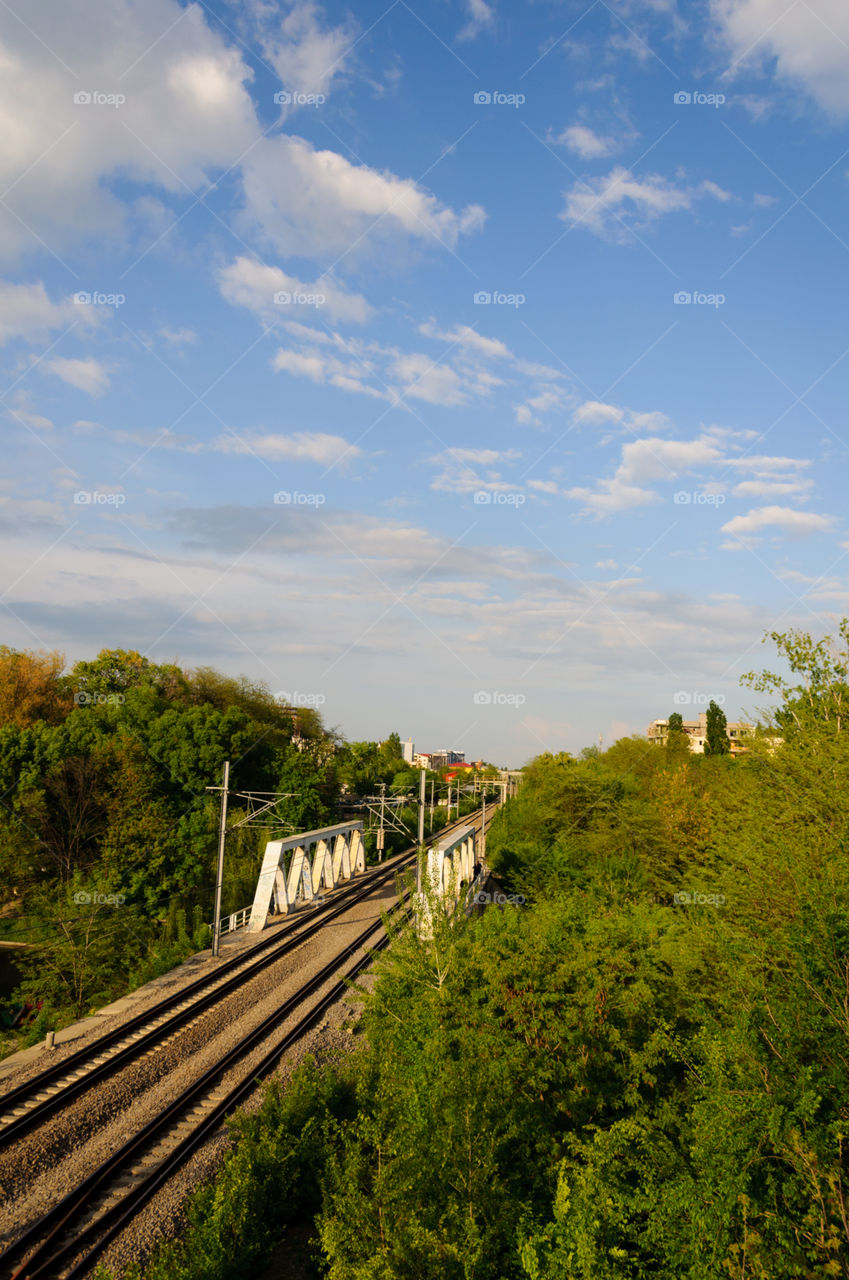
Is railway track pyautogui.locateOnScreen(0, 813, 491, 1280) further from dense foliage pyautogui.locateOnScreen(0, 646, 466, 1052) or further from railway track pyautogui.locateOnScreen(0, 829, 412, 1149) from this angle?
dense foliage pyautogui.locateOnScreen(0, 646, 466, 1052)

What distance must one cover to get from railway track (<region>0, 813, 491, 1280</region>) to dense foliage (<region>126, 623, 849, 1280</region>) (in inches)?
53.2

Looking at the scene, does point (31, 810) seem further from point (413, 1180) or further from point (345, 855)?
point (413, 1180)

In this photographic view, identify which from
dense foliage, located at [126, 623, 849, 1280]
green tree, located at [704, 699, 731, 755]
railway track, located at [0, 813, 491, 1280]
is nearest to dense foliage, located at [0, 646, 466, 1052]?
railway track, located at [0, 813, 491, 1280]

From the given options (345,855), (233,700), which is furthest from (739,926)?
(233,700)

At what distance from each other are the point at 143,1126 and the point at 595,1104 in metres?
8.20

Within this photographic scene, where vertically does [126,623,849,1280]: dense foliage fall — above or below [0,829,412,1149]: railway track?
above

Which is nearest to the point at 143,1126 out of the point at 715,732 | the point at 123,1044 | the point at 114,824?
the point at 123,1044

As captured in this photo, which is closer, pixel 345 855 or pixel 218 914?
pixel 218 914

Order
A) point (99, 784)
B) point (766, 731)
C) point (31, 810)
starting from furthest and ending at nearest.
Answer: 1. point (99, 784)
2. point (31, 810)
3. point (766, 731)

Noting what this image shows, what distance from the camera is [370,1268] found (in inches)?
288

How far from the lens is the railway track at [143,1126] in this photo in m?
10.0


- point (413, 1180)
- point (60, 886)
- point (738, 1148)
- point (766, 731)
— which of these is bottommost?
point (60, 886)

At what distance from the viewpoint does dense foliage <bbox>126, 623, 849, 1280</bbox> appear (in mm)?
7324

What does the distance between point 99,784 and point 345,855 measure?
1471 cm
